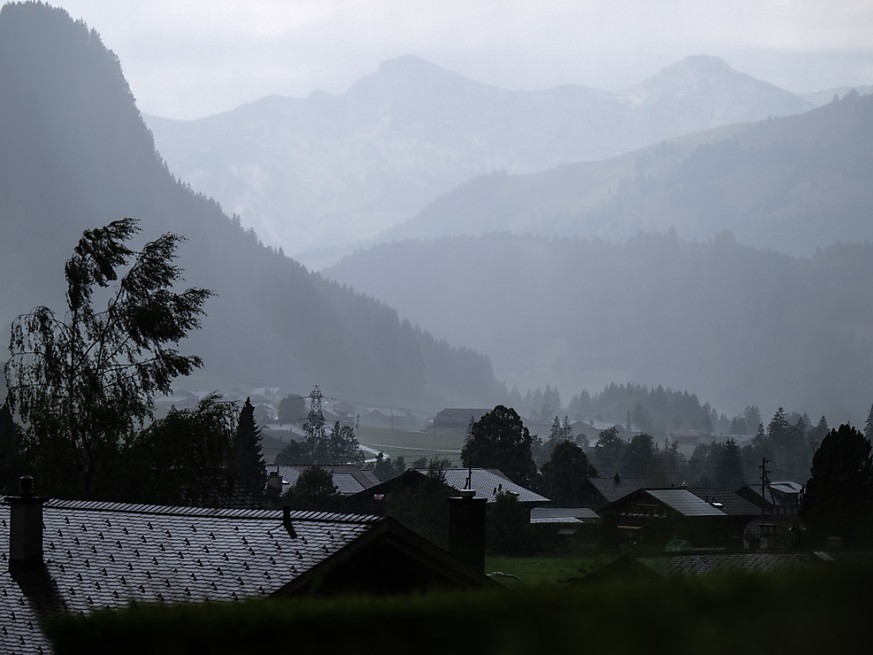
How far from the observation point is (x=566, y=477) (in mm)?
117812

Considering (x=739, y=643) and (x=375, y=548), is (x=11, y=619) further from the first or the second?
(x=739, y=643)

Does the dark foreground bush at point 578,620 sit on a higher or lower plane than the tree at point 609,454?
higher

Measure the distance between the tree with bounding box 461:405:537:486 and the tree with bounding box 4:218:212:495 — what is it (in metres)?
70.5

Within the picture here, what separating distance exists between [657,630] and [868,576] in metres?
0.66

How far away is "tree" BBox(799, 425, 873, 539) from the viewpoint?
63.9 metres

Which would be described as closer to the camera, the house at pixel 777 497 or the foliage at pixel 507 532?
the foliage at pixel 507 532

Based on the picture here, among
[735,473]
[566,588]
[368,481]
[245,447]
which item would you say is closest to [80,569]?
[566,588]

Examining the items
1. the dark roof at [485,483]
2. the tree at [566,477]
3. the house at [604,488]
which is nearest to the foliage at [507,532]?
the dark roof at [485,483]

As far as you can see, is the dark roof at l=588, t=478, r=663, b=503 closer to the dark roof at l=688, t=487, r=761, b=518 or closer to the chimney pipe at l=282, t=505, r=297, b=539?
the dark roof at l=688, t=487, r=761, b=518

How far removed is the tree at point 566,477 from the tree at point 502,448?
2026 mm

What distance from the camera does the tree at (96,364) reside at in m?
41.8

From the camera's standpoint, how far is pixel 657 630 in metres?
4.05

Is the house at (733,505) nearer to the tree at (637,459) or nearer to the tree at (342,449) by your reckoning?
the tree at (637,459)

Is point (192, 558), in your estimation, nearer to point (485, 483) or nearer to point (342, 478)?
point (485, 483)
